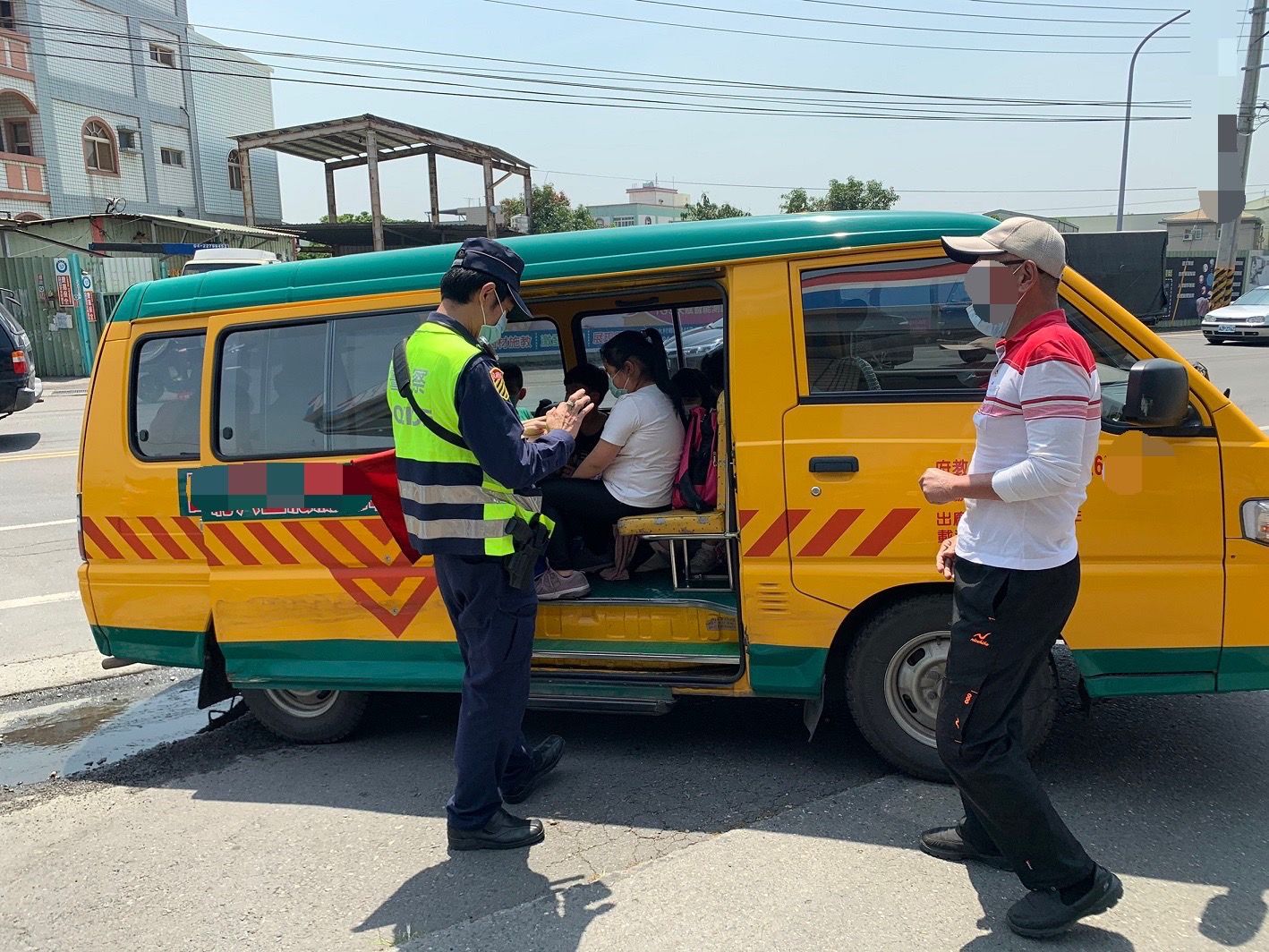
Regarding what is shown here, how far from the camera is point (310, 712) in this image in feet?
14.1

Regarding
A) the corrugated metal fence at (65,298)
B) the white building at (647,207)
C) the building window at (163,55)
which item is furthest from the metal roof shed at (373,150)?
the white building at (647,207)

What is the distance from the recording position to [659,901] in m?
2.95

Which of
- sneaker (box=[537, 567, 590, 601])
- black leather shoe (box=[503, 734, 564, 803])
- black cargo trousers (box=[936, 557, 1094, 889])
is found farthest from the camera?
sneaker (box=[537, 567, 590, 601])

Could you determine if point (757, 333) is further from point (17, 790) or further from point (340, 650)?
point (17, 790)

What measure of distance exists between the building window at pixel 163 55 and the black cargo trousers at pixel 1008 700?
1479 inches

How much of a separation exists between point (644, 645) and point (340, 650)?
1.28 metres

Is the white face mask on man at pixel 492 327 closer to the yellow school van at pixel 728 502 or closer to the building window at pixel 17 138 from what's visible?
the yellow school van at pixel 728 502

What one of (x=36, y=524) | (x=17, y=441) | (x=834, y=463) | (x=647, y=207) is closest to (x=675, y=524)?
(x=834, y=463)

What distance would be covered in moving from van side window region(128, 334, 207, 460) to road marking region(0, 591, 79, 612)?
3.15 m

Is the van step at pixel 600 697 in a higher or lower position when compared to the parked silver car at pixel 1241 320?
lower

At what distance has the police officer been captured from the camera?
121 inches

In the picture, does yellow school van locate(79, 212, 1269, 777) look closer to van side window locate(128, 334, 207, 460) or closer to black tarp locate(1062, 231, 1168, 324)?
van side window locate(128, 334, 207, 460)

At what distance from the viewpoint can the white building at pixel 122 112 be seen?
28.0 m

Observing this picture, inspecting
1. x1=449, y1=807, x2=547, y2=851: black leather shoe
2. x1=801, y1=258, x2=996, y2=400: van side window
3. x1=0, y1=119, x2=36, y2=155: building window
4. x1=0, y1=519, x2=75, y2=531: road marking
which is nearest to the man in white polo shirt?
x1=801, y1=258, x2=996, y2=400: van side window
